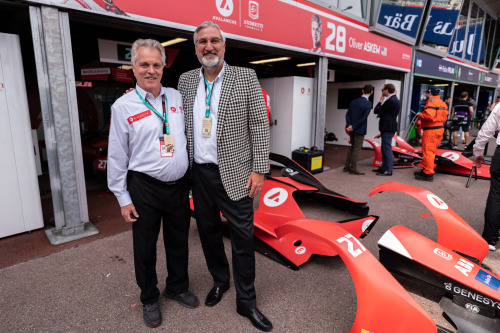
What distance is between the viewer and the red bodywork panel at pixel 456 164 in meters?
6.16

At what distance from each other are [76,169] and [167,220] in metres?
1.97

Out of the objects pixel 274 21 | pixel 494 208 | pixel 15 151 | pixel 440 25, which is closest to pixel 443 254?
pixel 494 208

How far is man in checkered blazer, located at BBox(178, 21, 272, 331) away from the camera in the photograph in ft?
6.02

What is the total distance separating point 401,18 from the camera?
28.6 ft

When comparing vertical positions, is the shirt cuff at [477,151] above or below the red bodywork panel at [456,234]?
above

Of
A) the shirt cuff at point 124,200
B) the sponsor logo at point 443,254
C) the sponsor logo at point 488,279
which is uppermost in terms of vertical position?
the shirt cuff at point 124,200

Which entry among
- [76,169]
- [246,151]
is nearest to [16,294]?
[76,169]

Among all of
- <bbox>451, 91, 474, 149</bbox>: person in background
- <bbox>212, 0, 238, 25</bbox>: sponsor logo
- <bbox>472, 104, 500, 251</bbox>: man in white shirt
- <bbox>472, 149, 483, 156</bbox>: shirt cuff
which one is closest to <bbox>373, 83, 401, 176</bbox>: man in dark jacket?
<bbox>472, 149, 483, 156</bbox>: shirt cuff

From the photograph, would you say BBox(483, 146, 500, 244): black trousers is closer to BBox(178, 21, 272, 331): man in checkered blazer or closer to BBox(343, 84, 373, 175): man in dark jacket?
BBox(178, 21, 272, 331): man in checkered blazer

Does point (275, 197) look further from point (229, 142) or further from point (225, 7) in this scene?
point (225, 7)

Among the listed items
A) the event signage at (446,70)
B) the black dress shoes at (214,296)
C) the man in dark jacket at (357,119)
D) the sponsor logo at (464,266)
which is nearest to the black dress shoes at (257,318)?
the black dress shoes at (214,296)

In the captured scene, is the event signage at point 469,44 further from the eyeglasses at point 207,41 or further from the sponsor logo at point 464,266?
the eyeglasses at point 207,41

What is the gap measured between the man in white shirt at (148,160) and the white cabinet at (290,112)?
4.99 meters

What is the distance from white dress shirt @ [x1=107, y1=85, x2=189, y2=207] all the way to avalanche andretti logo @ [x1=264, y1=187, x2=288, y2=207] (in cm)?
154
